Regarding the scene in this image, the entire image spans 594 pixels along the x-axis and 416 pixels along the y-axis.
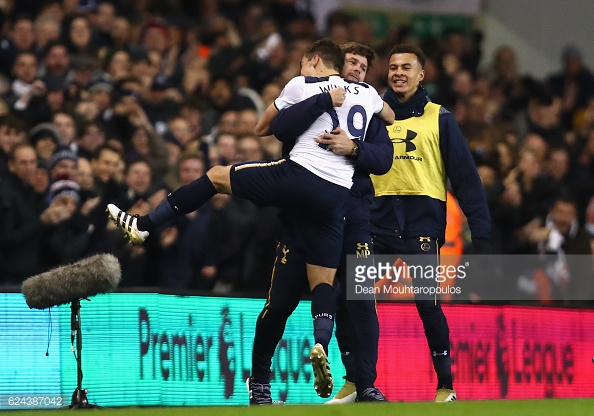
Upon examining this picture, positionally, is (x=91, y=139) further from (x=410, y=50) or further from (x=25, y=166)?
(x=410, y=50)

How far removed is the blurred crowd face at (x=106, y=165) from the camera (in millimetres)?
13047

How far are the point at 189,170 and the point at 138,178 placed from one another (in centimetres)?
56

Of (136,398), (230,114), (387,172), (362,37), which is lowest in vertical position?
(136,398)

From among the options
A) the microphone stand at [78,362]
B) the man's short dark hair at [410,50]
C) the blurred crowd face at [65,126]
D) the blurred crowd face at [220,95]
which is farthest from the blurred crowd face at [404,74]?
the blurred crowd face at [220,95]

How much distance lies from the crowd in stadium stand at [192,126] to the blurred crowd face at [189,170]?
13mm

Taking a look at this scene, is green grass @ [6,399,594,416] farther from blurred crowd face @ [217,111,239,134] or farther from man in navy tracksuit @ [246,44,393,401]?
blurred crowd face @ [217,111,239,134]

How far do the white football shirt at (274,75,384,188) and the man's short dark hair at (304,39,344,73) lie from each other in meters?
0.11

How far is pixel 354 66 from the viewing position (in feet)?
34.4

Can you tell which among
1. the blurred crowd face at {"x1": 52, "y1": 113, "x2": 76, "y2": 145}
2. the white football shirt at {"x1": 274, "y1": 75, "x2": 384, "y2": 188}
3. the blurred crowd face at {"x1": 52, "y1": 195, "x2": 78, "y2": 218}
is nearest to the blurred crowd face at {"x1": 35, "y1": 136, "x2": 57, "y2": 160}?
the blurred crowd face at {"x1": 52, "y1": 113, "x2": 76, "y2": 145}

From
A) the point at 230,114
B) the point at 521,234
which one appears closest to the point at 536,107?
the point at 521,234

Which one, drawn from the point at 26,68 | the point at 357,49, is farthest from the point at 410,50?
the point at 26,68

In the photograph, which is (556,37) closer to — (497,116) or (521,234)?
(497,116)

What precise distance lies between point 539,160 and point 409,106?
23.2 ft

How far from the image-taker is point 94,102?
1463cm
